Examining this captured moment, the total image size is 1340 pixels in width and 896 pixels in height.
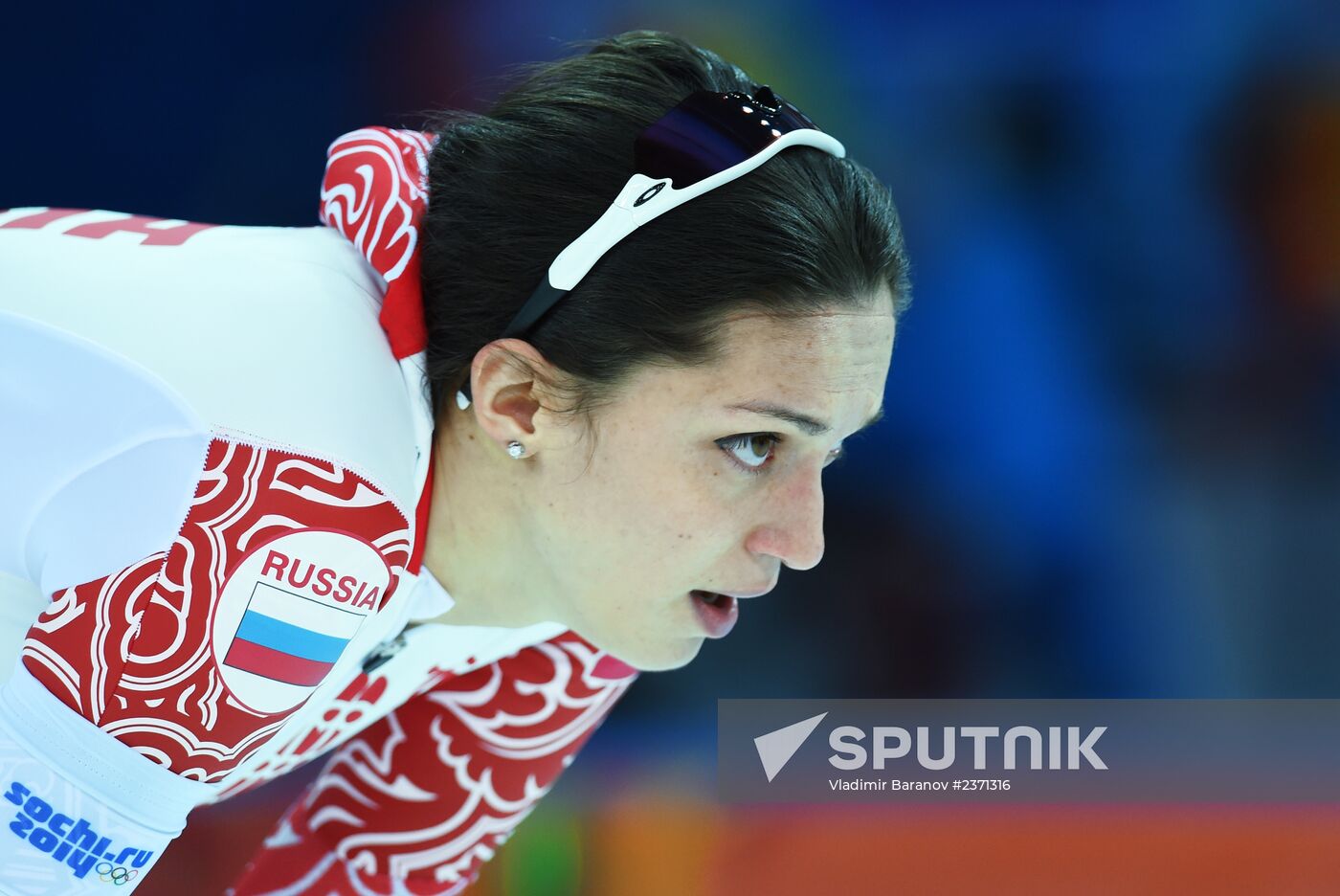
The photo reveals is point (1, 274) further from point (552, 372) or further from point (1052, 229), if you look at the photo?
point (1052, 229)

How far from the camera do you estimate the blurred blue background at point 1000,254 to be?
2006mm

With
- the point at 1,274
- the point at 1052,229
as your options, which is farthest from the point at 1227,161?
the point at 1,274

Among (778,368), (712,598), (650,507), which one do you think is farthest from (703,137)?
(712,598)

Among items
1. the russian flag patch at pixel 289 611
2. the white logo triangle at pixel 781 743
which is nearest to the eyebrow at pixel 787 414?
the russian flag patch at pixel 289 611

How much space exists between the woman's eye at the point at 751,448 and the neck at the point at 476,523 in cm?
17

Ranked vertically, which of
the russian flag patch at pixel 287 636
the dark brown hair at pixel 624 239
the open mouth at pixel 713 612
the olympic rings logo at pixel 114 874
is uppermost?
the dark brown hair at pixel 624 239

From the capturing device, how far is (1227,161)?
2.07 m

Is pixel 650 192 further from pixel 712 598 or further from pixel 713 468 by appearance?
pixel 712 598

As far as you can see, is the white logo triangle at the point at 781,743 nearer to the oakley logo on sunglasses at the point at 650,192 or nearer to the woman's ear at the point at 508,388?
the woman's ear at the point at 508,388

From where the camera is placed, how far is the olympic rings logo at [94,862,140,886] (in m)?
0.93

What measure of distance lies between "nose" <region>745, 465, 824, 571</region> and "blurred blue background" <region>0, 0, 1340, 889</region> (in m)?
0.96

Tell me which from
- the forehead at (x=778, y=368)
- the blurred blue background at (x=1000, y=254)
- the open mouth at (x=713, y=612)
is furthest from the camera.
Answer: the blurred blue background at (x=1000, y=254)

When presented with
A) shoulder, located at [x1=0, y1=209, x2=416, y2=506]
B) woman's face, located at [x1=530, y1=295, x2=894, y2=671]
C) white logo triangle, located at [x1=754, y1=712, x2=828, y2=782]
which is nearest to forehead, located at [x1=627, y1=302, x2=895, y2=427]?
woman's face, located at [x1=530, y1=295, x2=894, y2=671]

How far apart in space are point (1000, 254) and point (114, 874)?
4.95 ft
